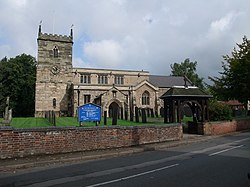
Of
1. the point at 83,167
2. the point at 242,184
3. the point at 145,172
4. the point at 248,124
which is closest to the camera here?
the point at 242,184

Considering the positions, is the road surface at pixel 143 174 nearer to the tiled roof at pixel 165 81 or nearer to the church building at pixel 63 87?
the church building at pixel 63 87

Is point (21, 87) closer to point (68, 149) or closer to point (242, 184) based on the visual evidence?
point (68, 149)

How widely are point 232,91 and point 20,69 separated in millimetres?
46257

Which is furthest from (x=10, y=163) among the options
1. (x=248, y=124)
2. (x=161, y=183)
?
(x=248, y=124)

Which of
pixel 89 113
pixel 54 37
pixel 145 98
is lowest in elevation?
pixel 89 113

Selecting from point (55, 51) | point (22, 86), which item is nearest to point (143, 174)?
point (55, 51)

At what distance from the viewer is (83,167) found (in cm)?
939

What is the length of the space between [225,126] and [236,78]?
10.9m

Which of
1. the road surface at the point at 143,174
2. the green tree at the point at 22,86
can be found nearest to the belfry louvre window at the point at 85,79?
the green tree at the point at 22,86

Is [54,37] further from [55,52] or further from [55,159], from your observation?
[55,159]

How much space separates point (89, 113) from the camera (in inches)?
589

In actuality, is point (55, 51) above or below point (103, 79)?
above

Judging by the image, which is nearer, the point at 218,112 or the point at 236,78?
the point at 218,112

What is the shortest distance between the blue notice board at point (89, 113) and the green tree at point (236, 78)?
2154 cm
